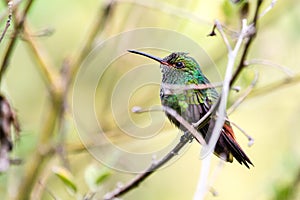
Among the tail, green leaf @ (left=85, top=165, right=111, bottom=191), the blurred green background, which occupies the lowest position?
the blurred green background

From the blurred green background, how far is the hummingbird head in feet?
2.97

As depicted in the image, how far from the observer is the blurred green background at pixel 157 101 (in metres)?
3.22

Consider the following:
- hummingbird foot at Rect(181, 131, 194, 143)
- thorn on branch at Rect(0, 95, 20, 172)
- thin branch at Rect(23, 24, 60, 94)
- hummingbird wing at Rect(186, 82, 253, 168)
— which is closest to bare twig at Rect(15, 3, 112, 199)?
thin branch at Rect(23, 24, 60, 94)

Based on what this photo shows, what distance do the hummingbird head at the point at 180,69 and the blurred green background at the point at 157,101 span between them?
904 mm

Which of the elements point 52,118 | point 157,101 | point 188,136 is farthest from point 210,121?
point 157,101

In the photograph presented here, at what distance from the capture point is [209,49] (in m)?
4.14

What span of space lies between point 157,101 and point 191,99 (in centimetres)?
182

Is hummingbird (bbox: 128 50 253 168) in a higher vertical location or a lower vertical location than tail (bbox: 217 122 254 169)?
higher

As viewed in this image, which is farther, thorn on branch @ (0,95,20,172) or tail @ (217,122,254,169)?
thorn on branch @ (0,95,20,172)

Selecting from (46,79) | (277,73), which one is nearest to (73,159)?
(46,79)

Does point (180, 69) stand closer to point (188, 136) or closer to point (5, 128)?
point (188, 136)

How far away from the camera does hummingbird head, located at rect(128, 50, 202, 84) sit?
6.73 feet

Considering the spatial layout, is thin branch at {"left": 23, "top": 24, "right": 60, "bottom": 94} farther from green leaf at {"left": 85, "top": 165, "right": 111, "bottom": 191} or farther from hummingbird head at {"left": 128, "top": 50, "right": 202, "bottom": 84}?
hummingbird head at {"left": 128, "top": 50, "right": 202, "bottom": 84}

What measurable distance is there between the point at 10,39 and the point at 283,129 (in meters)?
2.95
